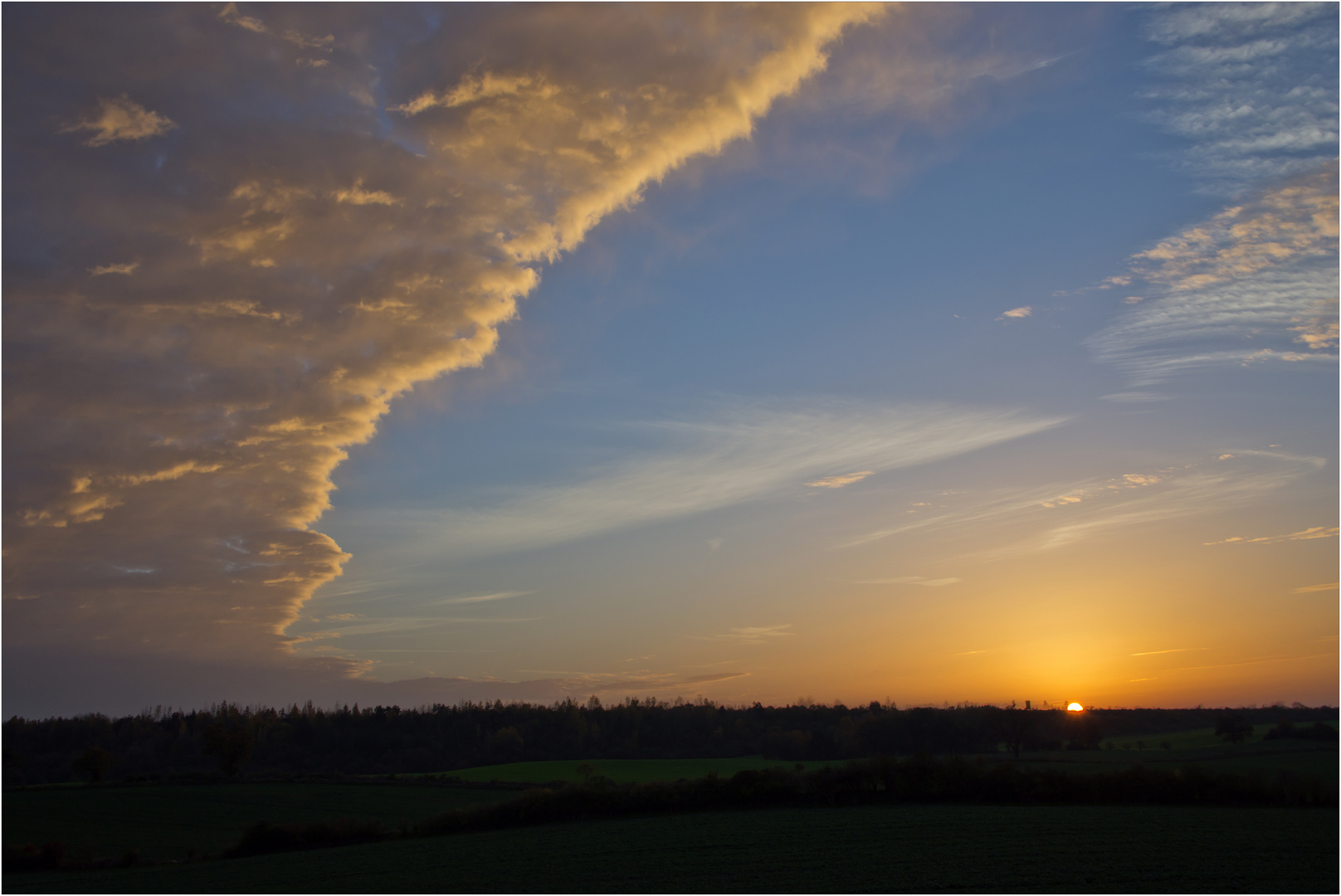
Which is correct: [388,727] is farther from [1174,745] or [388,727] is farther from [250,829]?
[1174,745]

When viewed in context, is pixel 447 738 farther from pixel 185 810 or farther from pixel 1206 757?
pixel 1206 757

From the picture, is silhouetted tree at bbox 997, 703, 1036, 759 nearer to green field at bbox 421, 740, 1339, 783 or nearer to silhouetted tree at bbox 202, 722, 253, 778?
green field at bbox 421, 740, 1339, 783

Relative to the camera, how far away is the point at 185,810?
6331cm

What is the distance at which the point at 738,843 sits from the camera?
120 ft

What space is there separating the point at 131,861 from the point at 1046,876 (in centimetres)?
4889

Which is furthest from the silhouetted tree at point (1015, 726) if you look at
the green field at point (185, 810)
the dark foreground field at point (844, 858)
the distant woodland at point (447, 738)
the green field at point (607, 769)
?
the green field at point (185, 810)

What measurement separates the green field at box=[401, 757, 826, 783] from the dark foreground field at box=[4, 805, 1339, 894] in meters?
40.1

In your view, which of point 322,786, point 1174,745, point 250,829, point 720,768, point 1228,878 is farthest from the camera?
point 720,768

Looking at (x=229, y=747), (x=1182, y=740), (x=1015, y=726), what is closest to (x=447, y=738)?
(x=229, y=747)

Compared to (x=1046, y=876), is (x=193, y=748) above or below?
below

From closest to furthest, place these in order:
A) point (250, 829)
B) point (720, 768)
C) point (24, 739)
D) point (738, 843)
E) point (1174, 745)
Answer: point (738, 843), point (1174, 745), point (250, 829), point (720, 768), point (24, 739)

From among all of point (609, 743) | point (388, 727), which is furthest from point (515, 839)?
point (388, 727)

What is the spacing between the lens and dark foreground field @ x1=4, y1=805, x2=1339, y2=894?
26375 mm

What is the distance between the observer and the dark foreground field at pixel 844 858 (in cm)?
2638
